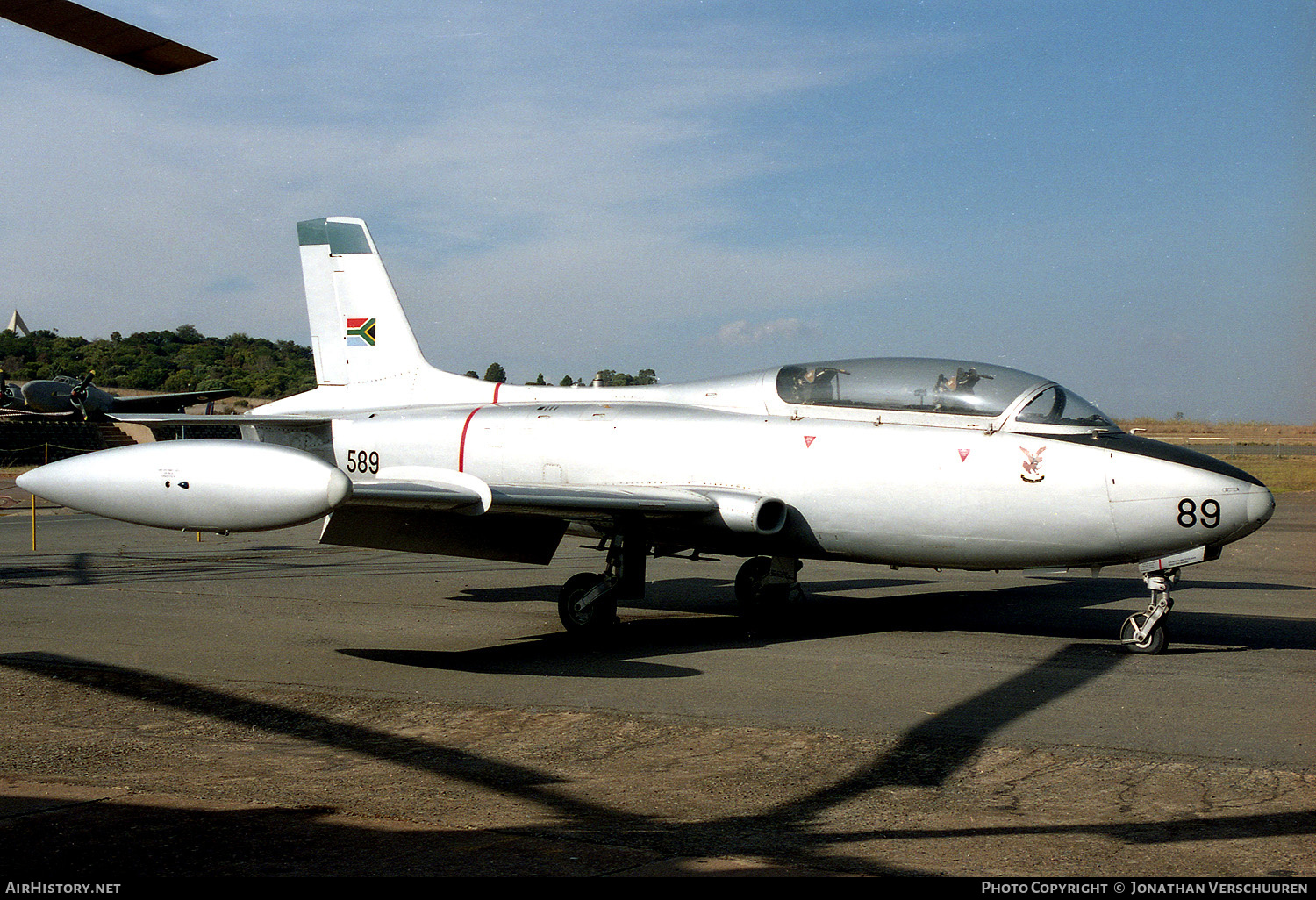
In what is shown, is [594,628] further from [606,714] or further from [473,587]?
[473,587]

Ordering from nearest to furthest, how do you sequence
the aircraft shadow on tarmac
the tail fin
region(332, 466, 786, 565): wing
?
1. the aircraft shadow on tarmac
2. region(332, 466, 786, 565): wing
3. the tail fin

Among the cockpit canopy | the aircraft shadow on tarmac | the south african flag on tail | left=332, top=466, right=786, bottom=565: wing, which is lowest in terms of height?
the aircraft shadow on tarmac

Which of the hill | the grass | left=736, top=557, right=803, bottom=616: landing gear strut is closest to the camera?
left=736, top=557, right=803, bottom=616: landing gear strut

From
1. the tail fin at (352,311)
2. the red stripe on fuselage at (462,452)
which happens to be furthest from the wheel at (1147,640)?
the tail fin at (352,311)

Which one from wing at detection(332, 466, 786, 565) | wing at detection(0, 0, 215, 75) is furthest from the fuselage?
wing at detection(0, 0, 215, 75)

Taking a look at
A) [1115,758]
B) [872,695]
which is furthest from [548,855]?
[872,695]

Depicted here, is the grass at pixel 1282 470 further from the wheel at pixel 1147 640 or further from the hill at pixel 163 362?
the hill at pixel 163 362

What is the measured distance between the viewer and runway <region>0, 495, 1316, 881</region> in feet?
14.5

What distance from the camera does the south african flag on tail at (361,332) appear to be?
13.2 m

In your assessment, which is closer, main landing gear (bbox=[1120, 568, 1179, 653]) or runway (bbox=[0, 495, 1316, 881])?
runway (bbox=[0, 495, 1316, 881])

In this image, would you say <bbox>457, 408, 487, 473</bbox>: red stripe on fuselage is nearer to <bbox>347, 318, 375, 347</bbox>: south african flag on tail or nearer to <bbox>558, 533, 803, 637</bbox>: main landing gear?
<bbox>558, 533, 803, 637</bbox>: main landing gear

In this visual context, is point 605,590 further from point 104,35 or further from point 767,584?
point 104,35

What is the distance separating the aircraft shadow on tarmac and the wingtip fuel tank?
1603 millimetres

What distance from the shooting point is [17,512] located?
2633cm
